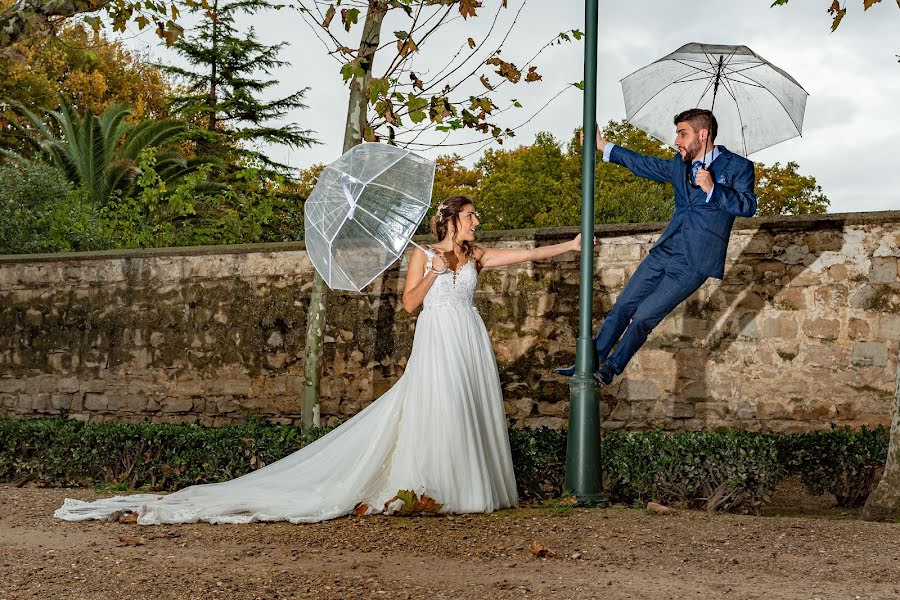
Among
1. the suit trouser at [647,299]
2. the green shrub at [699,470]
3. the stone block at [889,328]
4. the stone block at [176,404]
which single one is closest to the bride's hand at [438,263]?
the suit trouser at [647,299]

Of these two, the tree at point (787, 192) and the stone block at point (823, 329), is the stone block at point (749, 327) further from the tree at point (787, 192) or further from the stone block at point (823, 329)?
the tree at point (787, 192)

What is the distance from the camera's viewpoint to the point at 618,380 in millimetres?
9297

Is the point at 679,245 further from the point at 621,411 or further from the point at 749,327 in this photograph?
the point at 621,411

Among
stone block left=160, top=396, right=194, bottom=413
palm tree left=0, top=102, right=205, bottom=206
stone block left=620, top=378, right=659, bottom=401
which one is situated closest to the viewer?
stone block left=620, top=378, right=659, bottom=401

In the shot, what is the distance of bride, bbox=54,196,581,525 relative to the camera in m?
5.77

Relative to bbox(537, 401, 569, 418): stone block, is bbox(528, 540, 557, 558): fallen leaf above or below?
below

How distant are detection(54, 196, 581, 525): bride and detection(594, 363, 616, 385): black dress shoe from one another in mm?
648

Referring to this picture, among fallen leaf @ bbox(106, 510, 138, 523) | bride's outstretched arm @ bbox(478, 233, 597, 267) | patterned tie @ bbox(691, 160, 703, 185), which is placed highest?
patterned tie @ bbox(691, 160, 703, 185)

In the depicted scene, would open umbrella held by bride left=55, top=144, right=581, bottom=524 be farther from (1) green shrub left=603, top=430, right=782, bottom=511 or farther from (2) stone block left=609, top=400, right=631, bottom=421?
(2) stone block left=609, top=400, right=631, bottom=421

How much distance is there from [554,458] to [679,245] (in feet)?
6.32

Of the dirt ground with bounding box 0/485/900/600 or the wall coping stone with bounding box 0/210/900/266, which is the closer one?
the dirt ground with bounding box 0/485/900/600

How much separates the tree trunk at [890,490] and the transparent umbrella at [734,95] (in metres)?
1.77

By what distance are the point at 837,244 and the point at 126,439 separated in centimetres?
639

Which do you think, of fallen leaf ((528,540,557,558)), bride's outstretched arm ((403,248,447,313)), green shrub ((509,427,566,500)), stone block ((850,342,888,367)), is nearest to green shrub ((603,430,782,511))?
green shrub ((509,427,566,500))
